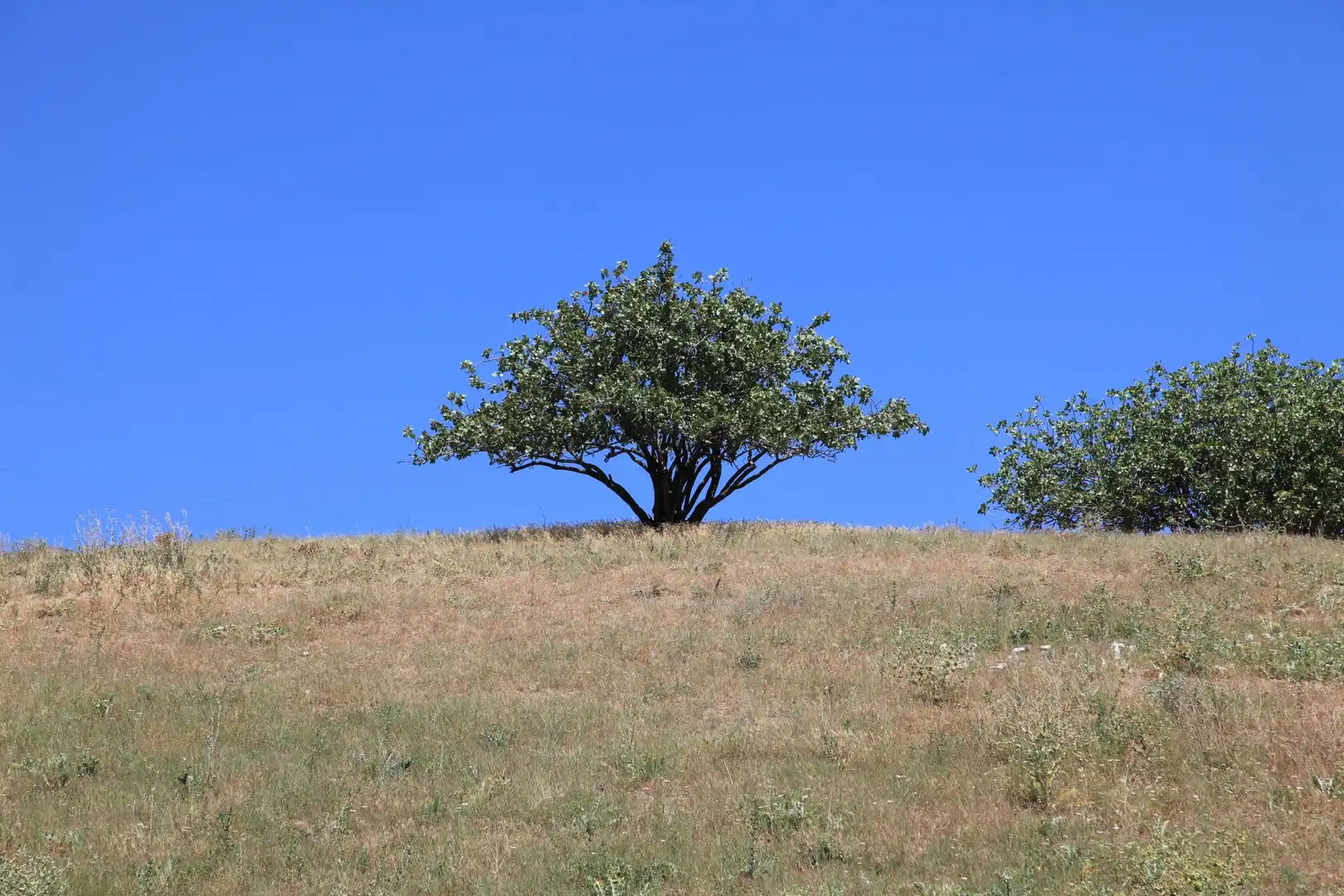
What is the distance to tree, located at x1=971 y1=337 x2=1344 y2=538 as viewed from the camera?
34.7m

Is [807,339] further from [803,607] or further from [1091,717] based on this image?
[1091,717]

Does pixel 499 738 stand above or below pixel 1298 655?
below

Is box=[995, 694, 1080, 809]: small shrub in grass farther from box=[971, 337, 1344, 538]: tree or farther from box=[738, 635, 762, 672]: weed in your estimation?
box=[971, 337, 1344, 538]: tree

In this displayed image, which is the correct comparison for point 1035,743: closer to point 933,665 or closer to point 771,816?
point 771,816

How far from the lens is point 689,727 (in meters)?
14.3

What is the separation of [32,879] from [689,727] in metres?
7.44

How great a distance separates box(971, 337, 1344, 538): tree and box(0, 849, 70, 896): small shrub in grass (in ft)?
102

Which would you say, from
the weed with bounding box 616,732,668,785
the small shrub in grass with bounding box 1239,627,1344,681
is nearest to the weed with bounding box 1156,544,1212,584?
the small shrub in grass with bounding box 1239,627,1344,681

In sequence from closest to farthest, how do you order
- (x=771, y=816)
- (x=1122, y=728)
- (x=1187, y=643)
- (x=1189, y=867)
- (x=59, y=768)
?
1. (x=1189, y=867)
2. (x=771, y=816)
3. (x=1122, y=728)
4. (x=59, y=768)
5. (x=1187, y=643)

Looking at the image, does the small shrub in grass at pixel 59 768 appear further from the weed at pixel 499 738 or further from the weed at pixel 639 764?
the weed at pixel 639 764

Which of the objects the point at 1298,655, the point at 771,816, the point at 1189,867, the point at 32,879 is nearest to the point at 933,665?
the point at 1298,655

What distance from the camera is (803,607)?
68.9 ft

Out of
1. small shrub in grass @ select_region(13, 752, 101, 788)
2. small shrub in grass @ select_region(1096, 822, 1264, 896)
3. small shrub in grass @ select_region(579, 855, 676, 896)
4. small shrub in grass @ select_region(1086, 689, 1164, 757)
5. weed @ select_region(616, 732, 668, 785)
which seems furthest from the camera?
small shrub in grass @ select_region(13, 752, 101, 788)

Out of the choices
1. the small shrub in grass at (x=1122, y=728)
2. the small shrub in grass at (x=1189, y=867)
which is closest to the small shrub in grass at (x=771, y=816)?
the small shrub in grass at (x=1189, y=867)
